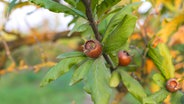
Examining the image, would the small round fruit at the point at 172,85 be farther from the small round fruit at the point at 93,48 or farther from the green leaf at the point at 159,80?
the small round fruit at the point at 93,48

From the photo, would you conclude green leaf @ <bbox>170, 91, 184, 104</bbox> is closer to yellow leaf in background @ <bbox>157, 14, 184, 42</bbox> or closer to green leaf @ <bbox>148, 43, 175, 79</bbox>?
green leaf @ <bbox>148, 43, 175, 79</bbox>

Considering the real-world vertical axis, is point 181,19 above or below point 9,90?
above

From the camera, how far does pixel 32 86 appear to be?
6297 millimetres

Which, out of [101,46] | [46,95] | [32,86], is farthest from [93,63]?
[32,86]

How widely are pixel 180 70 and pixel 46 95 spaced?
4717 millimetres

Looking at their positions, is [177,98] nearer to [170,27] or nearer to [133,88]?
[133,88]

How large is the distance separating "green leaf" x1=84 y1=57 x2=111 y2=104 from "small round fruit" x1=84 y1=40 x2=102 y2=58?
0.01 meters

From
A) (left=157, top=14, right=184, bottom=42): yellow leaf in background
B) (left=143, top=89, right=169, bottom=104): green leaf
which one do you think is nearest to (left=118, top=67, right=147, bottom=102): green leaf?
(left=143, top=89, right=169, bottom=104): green leaf

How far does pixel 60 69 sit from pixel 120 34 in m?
0.11

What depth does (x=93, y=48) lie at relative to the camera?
65cm

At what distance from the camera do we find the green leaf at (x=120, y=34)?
2.09ft

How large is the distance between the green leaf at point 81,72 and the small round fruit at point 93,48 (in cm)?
1

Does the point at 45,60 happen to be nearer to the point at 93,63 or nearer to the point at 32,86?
the point at 93,63

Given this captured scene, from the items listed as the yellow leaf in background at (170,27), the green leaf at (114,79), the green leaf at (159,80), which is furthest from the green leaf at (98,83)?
the yellow leaf in background at (170,27)
